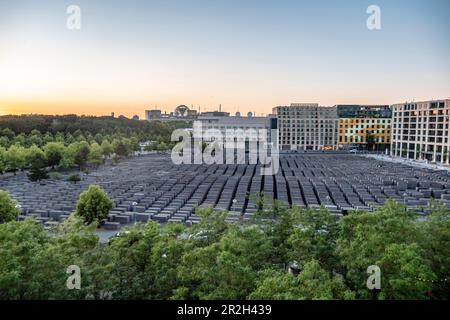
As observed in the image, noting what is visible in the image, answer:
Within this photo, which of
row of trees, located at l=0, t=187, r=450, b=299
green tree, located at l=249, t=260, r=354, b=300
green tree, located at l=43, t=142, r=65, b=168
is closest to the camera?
green tree, located at l=249, t=260, r=354, b=300

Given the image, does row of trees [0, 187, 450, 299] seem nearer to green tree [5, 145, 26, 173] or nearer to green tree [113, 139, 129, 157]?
green tree [5, 145, 26, 173]

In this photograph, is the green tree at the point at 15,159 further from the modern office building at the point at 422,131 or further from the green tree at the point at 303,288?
the modern office building at the point at 422,131

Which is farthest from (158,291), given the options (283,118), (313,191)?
(283,118)

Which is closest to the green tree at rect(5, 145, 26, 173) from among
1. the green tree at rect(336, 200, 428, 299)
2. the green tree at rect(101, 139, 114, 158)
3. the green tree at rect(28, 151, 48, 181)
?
the green tree at rect(28, 151, 48, 181)

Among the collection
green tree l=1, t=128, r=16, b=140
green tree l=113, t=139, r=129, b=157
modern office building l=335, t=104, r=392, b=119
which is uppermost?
modern office building l=335, t=104, r=392, b=119

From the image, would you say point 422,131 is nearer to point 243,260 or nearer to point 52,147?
point 52,147

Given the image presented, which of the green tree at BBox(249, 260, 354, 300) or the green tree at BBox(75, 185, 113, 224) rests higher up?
the green tree at BBox(249, 260, 354, 300)
